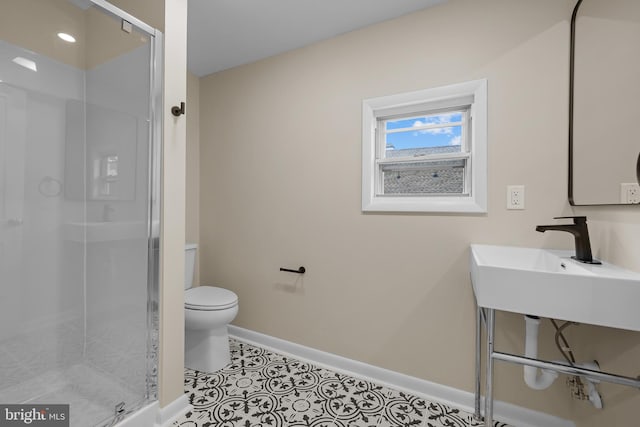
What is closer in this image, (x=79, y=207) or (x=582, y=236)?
(x=582, y=236)

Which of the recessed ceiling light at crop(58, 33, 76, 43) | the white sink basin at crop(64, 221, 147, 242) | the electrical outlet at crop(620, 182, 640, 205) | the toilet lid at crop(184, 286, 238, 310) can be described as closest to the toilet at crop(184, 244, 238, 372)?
the toilet lid at crop(184, 286, 238, 310)

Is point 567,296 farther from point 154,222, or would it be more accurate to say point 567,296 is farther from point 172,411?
point 172,411

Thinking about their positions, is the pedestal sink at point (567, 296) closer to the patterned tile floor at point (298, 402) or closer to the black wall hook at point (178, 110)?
the patterned tile floor at point (298, 402)

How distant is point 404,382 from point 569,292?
1.17m

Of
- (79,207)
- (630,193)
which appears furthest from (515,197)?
(79,207)

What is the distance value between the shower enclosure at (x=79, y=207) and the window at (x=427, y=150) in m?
1.27

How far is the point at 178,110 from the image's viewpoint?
58.1 inches

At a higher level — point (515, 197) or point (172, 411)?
point (515, 197)

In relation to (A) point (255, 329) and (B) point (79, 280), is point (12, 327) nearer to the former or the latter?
(B) point (79, 280)

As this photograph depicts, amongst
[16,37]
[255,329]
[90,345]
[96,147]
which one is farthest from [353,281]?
[16,37]

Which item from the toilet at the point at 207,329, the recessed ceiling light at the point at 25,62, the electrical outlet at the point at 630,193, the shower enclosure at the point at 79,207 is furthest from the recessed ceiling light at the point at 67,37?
the electrical outlet at the point at 630,193

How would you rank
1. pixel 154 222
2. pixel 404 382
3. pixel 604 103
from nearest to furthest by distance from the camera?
pixel 604 103
pixel 154 222
pixel 404 382

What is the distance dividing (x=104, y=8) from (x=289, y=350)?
226cm

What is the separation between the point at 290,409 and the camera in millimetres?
1543
